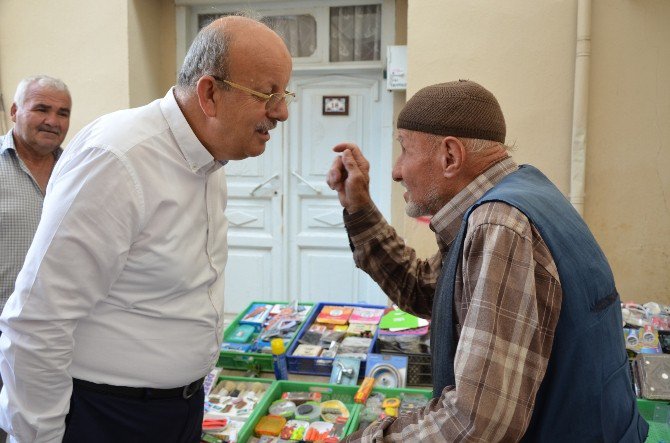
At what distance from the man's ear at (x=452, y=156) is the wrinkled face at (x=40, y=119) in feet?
6.35

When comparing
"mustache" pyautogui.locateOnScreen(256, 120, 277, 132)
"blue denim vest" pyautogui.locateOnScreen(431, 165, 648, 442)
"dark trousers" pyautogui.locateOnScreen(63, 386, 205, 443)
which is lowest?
"dark trousers" pyautogui.locateOnScreen(63, 386, 205, 443)

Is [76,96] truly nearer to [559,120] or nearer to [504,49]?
[504,49]

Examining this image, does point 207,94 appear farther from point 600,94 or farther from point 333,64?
point 333,64

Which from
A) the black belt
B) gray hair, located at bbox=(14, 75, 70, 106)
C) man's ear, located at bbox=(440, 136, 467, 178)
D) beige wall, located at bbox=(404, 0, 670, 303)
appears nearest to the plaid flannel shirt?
man's ear, located at bbox=(440, 136, 467, 178)

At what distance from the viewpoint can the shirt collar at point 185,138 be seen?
1484 mm

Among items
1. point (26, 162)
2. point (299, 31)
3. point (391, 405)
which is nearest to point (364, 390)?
point (391, 405)

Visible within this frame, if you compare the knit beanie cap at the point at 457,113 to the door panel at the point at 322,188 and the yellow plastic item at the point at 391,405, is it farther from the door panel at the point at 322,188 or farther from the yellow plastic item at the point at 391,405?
the door panel at the point at 322,188

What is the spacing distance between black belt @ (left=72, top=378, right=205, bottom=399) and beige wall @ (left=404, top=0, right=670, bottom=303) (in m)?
2.60

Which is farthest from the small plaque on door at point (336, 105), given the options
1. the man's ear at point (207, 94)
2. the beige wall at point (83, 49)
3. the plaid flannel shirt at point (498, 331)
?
the plaid flannel shirt at point (498, 331)

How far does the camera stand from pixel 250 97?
4.74ft

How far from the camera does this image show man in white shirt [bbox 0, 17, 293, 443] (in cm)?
128

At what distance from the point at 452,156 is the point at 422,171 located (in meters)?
0.08

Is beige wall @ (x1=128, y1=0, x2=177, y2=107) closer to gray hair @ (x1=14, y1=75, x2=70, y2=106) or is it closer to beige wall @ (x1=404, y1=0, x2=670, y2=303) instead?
A: gray hair @ (x1=14, y1=75, x2=70, y2=106)

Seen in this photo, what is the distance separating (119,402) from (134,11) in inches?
139
